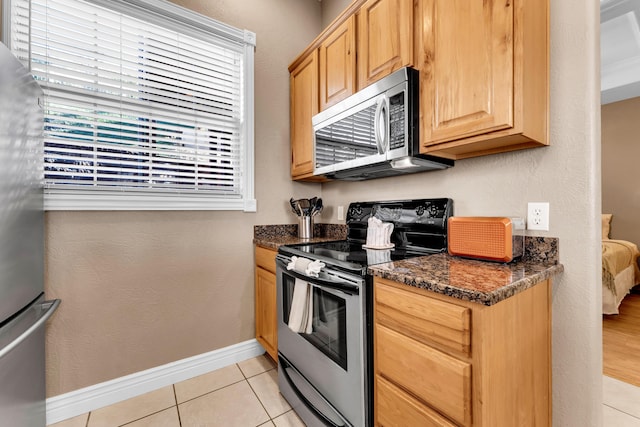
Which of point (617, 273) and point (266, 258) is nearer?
point (266, 258)

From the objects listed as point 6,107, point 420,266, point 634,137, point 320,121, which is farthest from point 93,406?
point 634,137

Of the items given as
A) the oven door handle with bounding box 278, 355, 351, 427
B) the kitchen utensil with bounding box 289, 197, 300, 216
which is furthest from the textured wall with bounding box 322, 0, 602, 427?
the kitchen utensil with bounding box 289, 197, 300, 216

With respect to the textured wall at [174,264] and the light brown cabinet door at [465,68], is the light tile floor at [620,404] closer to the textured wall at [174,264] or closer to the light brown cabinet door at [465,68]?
the light brown cabinet door at [465,68]

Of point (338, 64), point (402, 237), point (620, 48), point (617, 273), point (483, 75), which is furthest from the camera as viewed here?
point (620, 48)

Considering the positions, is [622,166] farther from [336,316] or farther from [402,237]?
[336,316]

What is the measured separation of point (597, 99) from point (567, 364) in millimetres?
1098

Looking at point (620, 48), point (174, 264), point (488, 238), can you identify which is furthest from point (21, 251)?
point (620, 48)

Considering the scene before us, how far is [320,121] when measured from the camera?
6.66 feet

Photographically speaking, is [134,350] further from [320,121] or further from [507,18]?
[507,18]

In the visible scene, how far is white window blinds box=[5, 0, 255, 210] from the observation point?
1.65 meters

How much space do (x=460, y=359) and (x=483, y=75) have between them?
1.07 meters

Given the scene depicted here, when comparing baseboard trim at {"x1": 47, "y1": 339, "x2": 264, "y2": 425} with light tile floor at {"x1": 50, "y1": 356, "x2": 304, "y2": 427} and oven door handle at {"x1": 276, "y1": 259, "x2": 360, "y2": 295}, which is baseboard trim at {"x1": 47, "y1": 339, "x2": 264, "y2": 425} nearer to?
light tile floor at {"x1": 50, "y1": 356, "x2": 304, "y2": 427}

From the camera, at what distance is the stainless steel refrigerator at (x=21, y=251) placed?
1065 mm

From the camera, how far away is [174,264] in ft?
6.56
